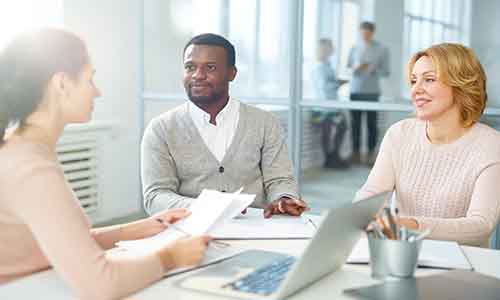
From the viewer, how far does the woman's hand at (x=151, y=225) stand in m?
1.62

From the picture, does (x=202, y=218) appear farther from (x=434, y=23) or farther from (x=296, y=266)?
(x=434, y=23)

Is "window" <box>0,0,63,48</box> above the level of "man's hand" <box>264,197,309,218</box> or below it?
above

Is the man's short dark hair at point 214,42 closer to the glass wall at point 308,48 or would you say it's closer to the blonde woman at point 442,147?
the blonde woman at point 442,147

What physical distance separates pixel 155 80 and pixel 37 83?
10.6 feet

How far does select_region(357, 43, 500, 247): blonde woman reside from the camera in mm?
2105

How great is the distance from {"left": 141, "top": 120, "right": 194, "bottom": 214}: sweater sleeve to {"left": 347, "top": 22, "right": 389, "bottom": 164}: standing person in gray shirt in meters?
1.79

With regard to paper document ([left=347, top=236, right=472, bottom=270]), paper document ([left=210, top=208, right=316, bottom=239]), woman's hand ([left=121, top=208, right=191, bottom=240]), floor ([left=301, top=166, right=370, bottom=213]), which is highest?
woman's hand ([left=121, top=208, right=191, bottom=240])

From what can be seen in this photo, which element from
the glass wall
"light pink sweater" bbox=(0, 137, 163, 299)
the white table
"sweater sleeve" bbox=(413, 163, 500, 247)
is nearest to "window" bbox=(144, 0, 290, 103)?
the glass wall

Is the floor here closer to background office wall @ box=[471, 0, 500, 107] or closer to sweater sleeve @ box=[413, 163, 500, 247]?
background office wall @ box=[471, 0, 500, 107]

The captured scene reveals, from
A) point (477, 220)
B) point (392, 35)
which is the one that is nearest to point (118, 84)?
point (392, 35)

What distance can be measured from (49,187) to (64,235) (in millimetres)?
92

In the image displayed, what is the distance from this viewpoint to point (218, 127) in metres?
2.45

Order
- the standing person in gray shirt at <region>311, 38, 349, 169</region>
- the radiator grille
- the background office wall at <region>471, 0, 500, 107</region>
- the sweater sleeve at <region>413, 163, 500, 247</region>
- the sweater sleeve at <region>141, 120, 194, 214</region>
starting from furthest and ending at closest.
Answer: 1. the standing person in gray shirt at <region>311, 38, 349, 169</region>
2. the radiator grille
3. the background office wall at <region>471, 0, 500, 107</region>
4. the sweater sleeve at <region>141, 120, 194, 214</region>
5. the sweater sleeve at <region>413, 163, 500, 247</region>

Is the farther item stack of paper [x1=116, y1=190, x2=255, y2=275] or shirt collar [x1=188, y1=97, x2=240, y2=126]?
shirt collar [x1=188, y1=97, x2=240, y2=126]
